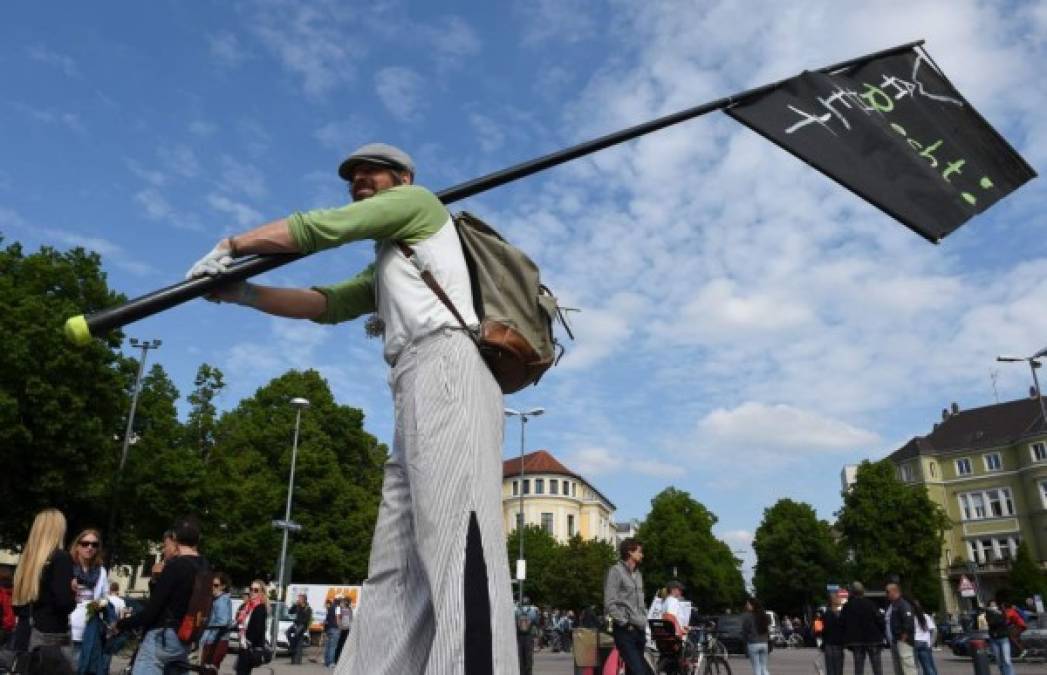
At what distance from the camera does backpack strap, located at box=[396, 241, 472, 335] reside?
2.48 metres

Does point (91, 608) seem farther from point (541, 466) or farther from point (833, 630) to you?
point (541, 466)

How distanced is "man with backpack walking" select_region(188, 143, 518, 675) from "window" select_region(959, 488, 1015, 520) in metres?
88.0

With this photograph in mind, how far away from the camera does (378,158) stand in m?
2.78

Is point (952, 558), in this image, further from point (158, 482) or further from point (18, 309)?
point (18, 309)

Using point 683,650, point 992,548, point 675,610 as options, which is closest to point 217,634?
point 683,650

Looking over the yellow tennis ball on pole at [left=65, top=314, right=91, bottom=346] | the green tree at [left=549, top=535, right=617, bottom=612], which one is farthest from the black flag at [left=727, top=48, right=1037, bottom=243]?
the green tree at [left=549, top=535, right=617, bottom=612]

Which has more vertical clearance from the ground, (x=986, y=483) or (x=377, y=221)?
(x=986, y=483)

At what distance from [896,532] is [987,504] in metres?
19.8

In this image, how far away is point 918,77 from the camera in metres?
3.76

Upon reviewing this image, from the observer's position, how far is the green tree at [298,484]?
43.9 meters

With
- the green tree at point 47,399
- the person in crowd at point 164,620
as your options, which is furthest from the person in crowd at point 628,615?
the green tree at point 47,399

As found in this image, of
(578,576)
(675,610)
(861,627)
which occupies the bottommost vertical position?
(861,627)

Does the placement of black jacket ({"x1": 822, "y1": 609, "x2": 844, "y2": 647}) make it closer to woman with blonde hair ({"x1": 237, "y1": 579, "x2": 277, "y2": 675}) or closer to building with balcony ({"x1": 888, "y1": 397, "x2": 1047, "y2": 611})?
woman with blonde hair ({"x1": 237, "y1": 579, "x2": 277, "y2": 675})

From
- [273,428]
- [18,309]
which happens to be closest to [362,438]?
[273,428]
